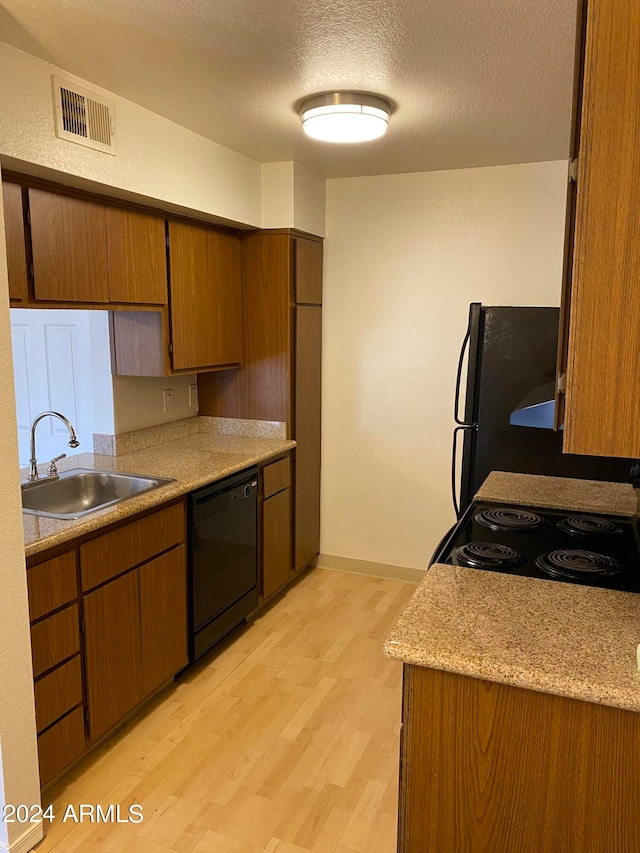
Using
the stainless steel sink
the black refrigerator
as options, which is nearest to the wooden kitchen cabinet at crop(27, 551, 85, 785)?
the stainless steel sink

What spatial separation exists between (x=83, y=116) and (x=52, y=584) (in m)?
1.61

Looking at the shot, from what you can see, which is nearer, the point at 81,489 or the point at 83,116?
the point at 83,116

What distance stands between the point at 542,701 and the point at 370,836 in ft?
3.68

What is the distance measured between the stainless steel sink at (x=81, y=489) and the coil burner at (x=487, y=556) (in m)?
1.38

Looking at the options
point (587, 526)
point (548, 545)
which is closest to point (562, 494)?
point (587, 526)

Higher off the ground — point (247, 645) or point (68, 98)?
point (68, 98)

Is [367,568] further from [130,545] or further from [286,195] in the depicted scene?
[286,195]

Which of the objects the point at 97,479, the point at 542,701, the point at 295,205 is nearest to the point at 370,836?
the point at 542,701

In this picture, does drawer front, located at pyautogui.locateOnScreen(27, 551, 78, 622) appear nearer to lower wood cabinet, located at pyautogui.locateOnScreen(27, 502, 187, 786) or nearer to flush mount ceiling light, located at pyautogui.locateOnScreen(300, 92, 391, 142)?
lower wood cabinet, located at pyautogui.locateOnScreen(27, 502, 187, 786)

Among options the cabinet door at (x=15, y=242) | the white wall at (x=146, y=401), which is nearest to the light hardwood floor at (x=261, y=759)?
the white wall at (x=146, y=401)

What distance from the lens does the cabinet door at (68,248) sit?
2320 millimetres

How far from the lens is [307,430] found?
3926 mm

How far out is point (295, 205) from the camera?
3.50 meters

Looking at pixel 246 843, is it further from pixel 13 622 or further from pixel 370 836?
pixel 13 622
